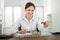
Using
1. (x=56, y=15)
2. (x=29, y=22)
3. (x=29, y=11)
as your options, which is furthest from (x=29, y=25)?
(x=56, y=15)

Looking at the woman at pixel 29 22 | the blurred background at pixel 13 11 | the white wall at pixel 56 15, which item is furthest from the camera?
the blurred background at pixel 13 11

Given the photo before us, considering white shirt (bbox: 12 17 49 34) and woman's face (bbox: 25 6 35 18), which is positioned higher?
woman's face (bbox: 25 6 35 18)

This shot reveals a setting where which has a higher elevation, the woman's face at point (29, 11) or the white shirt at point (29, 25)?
the woman's face at point (29, 11)

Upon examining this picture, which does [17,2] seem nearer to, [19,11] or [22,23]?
[19,11]

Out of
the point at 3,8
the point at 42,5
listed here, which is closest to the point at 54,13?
the point at 42,5

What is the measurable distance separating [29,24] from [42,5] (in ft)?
14.6

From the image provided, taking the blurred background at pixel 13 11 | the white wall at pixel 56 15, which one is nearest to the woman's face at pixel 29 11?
the white wall at pixel 56 15

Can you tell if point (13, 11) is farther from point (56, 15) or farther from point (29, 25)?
point (29, 25)

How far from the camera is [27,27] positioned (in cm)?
222

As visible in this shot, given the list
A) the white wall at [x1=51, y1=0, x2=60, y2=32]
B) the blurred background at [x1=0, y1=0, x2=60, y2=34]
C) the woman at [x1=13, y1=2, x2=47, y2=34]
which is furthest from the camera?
the blurred background at [x1=0, y1=0, x2=60, y2=34]

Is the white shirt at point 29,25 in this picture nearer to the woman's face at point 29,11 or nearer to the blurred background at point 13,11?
the woman's face at point 29,11

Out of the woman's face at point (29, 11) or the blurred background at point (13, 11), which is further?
the blurred background at point (13, 11)

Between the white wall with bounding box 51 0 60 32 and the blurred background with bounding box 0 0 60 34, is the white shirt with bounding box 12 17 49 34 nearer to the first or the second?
the white wall with bounding box 51 0 60 32

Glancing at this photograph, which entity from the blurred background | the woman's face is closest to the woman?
the woman's face
